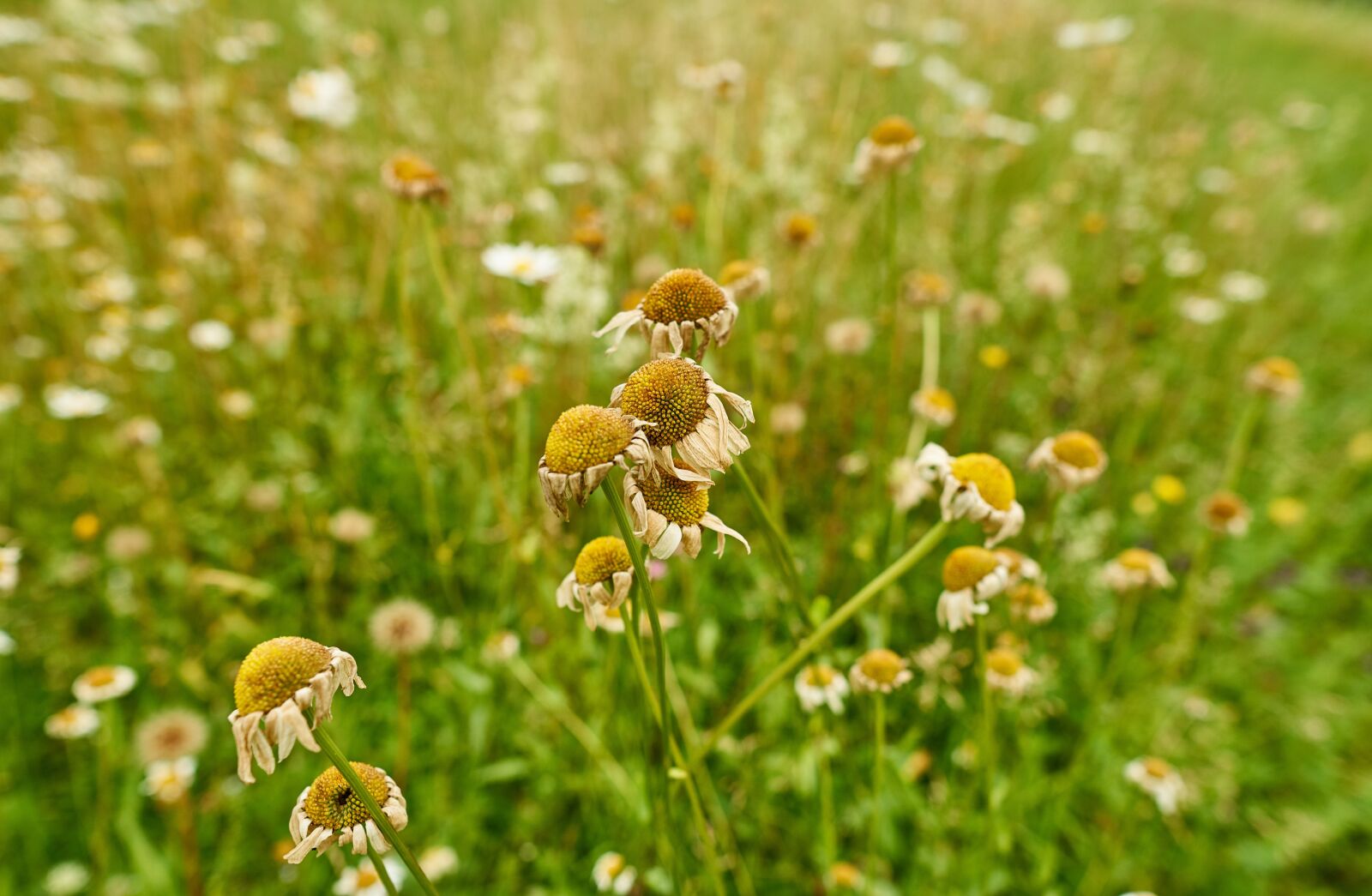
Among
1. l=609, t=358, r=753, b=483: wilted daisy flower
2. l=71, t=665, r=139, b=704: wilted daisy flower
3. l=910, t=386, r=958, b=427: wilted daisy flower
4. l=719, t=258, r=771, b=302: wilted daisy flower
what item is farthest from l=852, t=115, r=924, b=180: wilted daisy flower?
l=71, t=665, r=139, b=704: wilted daisy flower

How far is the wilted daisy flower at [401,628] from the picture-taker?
1762mm

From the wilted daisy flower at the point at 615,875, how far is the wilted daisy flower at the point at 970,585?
0.70 meters

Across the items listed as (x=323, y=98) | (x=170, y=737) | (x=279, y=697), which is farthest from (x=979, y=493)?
(x=323, y=98)

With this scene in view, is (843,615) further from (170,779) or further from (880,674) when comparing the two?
(170,779)

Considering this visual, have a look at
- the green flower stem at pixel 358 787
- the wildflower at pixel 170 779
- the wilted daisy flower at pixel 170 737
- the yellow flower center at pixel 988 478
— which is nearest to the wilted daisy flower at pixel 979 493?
the yellow flower center at pixel 988 478

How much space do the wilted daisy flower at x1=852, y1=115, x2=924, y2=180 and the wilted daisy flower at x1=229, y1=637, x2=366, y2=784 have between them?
1288 mm

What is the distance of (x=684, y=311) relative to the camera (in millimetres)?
847

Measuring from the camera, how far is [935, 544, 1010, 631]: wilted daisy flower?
3.15 ft

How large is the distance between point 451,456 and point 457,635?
57 centimetres

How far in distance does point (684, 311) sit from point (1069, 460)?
2.60 ft

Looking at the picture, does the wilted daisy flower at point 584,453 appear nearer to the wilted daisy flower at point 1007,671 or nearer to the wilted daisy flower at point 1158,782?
the wilted daisy flower at point 1007,671

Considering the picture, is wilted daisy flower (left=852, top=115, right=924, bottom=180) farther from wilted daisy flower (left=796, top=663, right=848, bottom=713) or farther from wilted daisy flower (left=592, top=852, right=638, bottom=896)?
wilted daisy flower (left=592, top=852, right=638, bottom=896)

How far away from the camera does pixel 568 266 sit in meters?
1.97

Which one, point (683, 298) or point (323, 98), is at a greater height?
point (683, 298)
